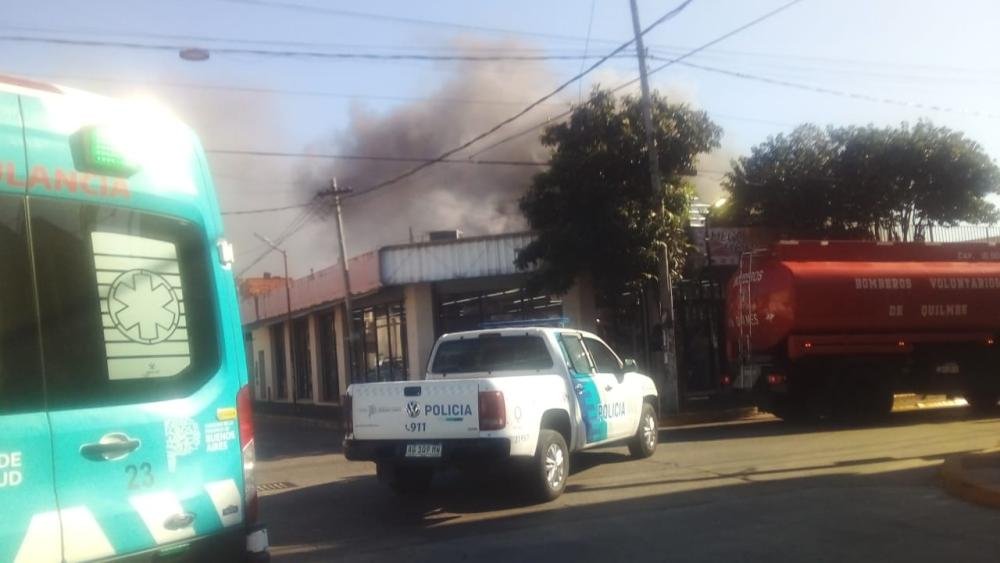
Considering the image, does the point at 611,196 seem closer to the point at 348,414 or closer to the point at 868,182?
the point at 868,182

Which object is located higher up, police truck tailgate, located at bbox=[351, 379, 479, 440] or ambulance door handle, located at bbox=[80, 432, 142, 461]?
ambulance door handle, located at bbox=[80, 432, 142, 461]

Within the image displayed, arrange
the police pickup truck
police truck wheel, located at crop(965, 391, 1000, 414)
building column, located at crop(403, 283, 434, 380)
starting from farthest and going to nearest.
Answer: building column, located at crop(403, 283, 434, 380)
police truck wheel, located at crop(965, 391, 1000, 414)
the police pickup truck

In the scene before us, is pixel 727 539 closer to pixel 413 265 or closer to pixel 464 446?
pixel 464 446

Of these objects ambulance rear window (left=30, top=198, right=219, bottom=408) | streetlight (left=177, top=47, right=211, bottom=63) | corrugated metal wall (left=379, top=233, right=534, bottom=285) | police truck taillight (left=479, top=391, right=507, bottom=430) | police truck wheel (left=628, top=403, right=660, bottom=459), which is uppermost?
streetlight (left=177, top=47, right=211, bottom=63)

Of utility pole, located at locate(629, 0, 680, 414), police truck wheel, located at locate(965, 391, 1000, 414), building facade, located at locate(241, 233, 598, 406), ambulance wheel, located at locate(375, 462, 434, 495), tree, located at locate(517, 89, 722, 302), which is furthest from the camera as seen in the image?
building facade, located at locate(241, 233, 598, 406)

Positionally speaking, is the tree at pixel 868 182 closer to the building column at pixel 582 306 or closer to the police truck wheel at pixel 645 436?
the building column at pixel 582 306

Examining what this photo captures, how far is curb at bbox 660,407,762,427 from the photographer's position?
1984cm

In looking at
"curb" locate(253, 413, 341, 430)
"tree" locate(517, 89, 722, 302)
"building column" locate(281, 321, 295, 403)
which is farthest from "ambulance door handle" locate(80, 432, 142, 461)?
"building column" locate(281, 321, 295, 403)

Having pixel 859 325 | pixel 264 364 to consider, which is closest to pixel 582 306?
pixel 859 325

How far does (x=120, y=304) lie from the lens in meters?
4.18

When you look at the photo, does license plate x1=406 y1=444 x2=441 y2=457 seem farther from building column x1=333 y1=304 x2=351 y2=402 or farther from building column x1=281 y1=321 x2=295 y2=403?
building column x1=281 y1=321 x2=295 y2=403

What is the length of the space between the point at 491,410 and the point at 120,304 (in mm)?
5669

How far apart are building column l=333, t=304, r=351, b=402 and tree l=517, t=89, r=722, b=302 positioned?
10.5 m

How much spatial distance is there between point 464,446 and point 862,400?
1072 centimetres
